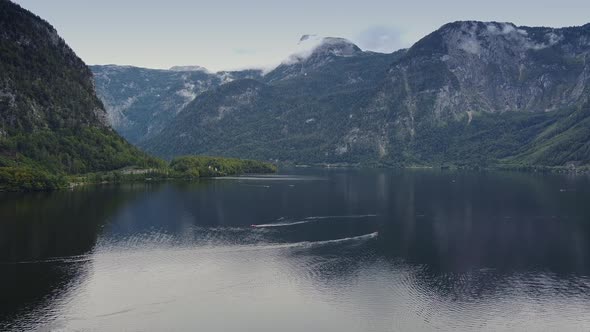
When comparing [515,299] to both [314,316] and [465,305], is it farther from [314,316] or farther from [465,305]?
[314,316]

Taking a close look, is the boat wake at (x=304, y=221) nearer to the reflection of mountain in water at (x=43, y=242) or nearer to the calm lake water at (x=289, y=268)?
the calm lake water at (x=289, y=268)

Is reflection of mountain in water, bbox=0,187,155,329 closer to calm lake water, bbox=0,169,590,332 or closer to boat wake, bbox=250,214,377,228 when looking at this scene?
calm lake water, bbox=0,169,590,332

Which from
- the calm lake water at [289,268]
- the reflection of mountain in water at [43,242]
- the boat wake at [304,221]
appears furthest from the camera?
the boat wake at [304,221]

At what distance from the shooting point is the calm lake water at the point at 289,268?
228 feet

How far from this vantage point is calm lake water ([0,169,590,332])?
6962 centimetres

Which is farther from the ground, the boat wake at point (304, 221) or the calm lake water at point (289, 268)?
the boat wake at point (304, 221)

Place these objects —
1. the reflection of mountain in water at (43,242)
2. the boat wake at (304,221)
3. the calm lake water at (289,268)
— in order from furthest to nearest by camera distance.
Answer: the boat wake at (304,221) → the reflection of mountain in water at (43,242) → the calm lake water at (289,268)

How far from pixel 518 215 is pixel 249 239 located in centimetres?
7448

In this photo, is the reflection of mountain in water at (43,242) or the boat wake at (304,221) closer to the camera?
the reflection of mountain in water at (43,242)

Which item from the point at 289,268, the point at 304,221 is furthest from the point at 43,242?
the point at 304,221

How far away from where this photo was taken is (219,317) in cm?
6981

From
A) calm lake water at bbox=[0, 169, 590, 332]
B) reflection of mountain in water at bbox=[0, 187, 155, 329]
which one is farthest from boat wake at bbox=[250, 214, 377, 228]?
reflection of mountain in water at bbox=[0, 187, 155, 329]

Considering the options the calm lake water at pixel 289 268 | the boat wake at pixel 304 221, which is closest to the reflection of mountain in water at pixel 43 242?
the calm lake water at pixel 289 268

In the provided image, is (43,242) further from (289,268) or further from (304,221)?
(304,221)
